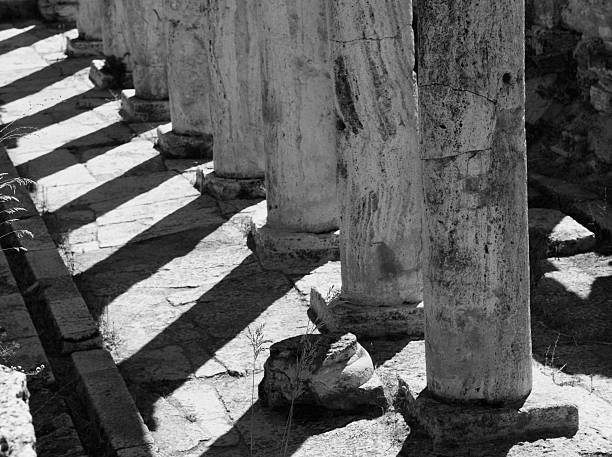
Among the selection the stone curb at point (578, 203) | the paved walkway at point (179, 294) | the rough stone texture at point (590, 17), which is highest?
the rough stone texture at point (590, 17)

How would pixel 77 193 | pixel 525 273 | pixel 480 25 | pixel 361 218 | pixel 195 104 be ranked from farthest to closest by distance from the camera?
1. pixel 195 104
2. pixel 77 193
3. pixel 361 218
4. pixel 525 273
5. pixel 480 25

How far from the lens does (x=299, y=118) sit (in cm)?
763

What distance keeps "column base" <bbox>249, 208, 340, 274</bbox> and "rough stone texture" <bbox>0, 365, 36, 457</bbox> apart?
157 inches

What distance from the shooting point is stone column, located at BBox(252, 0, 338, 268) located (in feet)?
24.5

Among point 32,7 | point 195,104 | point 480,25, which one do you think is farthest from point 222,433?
point 32,7

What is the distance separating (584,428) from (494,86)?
1698 mm

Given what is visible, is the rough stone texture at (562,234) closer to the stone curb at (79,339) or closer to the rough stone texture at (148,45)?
the stone curb at (79,339)

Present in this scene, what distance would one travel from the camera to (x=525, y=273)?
515 centimetres

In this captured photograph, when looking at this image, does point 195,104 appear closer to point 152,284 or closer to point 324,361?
point 152,284

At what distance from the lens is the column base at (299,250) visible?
792cm

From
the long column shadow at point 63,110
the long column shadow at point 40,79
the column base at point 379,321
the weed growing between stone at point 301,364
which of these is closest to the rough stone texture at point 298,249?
the column base at point 379,321

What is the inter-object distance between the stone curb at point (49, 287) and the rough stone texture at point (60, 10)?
871cm

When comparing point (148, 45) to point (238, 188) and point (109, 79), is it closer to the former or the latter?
point (109, 79)

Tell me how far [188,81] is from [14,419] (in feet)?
23.6
